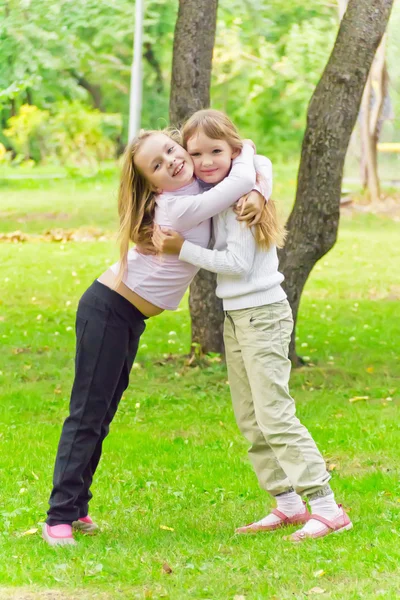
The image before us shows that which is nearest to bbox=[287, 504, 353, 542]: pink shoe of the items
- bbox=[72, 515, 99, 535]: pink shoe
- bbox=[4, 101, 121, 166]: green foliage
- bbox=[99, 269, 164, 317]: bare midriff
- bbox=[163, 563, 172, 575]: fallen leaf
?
bbox=[163, 563, 172, 575]: fallen leaf

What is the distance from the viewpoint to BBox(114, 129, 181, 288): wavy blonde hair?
13.9 feet

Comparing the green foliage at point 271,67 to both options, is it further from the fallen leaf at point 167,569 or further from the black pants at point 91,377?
the fallen leaf at point 167,569

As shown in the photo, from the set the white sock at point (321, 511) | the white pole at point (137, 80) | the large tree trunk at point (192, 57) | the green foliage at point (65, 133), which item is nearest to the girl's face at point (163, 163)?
the white sock at point (321, 511)

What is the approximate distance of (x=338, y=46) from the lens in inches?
297

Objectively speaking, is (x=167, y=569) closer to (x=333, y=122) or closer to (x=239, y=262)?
(x=239, y=262)

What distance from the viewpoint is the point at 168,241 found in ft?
13.6

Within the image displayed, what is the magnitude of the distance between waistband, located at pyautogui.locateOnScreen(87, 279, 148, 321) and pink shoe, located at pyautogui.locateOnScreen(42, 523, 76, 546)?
0.97 meters

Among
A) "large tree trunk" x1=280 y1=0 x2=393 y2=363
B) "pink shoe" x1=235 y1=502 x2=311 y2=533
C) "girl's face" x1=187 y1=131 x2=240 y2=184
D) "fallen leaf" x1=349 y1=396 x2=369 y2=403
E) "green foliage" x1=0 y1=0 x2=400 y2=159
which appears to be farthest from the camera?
"green foliage" x1=0 y1=0 x2=400 y2=159

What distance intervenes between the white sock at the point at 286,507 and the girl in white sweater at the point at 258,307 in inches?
8.4

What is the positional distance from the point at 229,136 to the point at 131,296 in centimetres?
80

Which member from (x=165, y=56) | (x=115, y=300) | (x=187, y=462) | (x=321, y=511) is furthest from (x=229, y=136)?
(x=165, y=56)

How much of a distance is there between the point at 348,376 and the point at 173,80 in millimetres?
2882

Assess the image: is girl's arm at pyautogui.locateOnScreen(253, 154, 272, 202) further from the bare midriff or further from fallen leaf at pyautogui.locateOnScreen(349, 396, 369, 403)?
fallen leaf at pyautogui.locateOnScreen(349, 396, 369, 403)

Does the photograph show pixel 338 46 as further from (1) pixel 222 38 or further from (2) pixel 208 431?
(1) pixel 222 38
